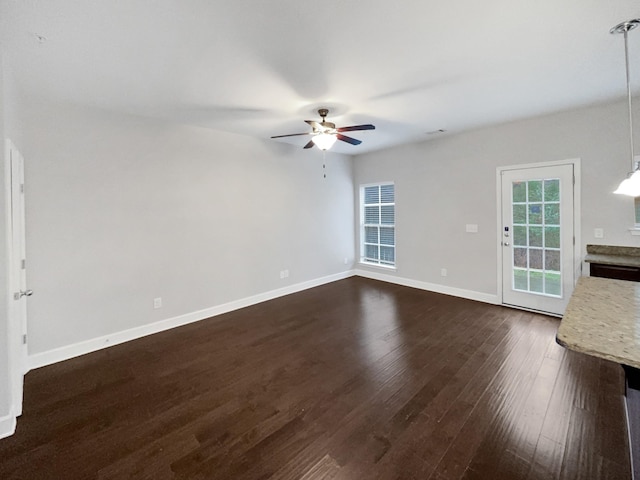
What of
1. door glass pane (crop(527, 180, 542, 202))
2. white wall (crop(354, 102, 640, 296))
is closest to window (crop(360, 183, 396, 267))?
white wall (crop(354, 102, 640, 296))

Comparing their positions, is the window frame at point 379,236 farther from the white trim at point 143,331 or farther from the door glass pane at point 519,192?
the door glass pane at point 519,192

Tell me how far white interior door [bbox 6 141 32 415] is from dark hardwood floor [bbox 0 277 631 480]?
0.25 m

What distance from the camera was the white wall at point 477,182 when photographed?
3.47 metres

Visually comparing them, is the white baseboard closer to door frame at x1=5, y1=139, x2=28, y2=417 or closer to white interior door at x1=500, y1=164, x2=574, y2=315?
door frame at x1=5, y1=139, x2=28, y2=417

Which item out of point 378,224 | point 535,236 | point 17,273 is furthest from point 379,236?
point 17,273

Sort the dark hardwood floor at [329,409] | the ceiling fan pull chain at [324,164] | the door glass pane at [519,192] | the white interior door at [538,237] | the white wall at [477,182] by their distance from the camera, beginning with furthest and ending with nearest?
the ceiling fan pull chain at [324,164] < the door glass pane at [519,192] < the white interior door at [538,237] < the white wall at [477,182] < the dark hardwood floor at [329,409]

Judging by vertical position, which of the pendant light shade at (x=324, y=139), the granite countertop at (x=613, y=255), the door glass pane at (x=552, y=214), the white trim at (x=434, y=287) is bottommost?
the white trim at (x=434, y=287)

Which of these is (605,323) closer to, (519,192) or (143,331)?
(519,192)

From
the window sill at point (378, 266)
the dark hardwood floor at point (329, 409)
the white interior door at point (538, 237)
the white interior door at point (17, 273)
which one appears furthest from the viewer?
the window sill at point (378, 266)

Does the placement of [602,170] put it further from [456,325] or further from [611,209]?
[456,325]

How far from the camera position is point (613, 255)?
11.3 feet

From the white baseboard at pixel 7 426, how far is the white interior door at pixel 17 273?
14cm

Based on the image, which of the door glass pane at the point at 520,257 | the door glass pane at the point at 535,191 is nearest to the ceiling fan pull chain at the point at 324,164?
the door glass pane at the point at 535,191

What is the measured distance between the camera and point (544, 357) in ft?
9.39
